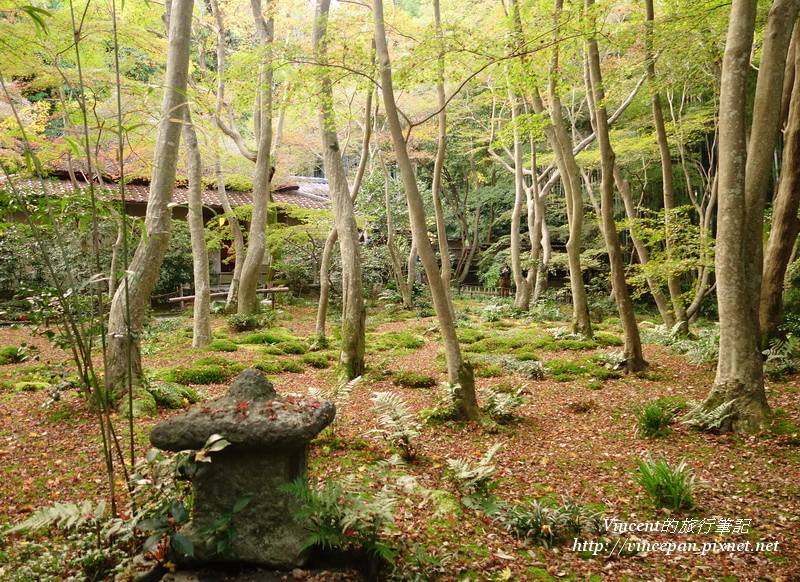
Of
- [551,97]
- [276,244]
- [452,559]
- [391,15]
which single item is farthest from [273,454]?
[276,244]

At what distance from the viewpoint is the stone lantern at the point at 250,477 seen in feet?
8.74

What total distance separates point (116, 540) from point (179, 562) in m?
0.41

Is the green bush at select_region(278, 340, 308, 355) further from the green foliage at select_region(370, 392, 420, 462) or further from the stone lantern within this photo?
the stone lantern

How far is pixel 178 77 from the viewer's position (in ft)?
19.4

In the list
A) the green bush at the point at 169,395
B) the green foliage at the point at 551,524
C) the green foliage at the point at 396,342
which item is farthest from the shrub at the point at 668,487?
the green foliage at the point at 396,342

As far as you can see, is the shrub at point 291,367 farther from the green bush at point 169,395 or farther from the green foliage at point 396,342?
the green bush at point 169,395

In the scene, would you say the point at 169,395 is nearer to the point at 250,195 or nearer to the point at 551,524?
the point at 551,524

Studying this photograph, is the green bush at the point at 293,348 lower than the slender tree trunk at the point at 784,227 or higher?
lower

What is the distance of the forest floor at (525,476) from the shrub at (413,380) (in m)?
0.06

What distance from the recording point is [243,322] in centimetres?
1209

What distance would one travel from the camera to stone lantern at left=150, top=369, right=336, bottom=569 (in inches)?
105

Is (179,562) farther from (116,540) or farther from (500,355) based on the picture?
(500,355)

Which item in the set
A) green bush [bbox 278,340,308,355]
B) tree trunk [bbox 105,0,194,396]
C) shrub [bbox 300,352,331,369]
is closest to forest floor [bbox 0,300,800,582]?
tree trunk [bbox 105,0,194,396]

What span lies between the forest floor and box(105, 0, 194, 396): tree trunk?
585mm
